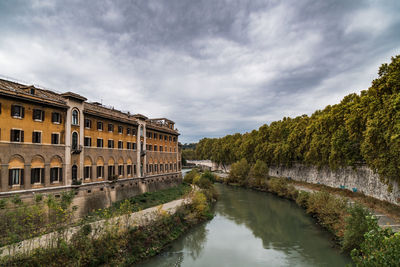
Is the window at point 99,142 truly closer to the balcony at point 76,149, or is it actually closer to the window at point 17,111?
the balcony at point 76,149

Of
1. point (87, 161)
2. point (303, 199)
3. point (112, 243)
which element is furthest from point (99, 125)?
point (303, 199)

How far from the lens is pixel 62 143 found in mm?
25594

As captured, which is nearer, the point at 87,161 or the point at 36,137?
the point at 36,137

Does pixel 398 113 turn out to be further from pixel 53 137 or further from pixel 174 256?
pixel 53 137

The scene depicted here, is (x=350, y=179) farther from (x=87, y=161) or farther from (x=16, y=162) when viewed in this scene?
(x=16, y=162)

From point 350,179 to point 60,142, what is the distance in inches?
1585

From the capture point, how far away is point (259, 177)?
5906cm

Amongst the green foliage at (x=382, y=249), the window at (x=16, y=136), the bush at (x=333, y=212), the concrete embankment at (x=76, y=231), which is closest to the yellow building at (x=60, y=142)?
the window at (x=16, y=136)

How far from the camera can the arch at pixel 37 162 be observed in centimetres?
2278

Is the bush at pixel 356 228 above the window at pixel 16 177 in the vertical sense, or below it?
below

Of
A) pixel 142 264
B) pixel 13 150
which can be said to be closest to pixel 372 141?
pixel 142 264

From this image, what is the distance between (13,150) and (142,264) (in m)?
14.7

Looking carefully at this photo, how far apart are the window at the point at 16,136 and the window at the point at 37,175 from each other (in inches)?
117

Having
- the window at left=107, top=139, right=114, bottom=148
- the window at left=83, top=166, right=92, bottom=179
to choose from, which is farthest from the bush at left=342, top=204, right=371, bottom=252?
the window at left=107, top=139, right=114, bottom=148
